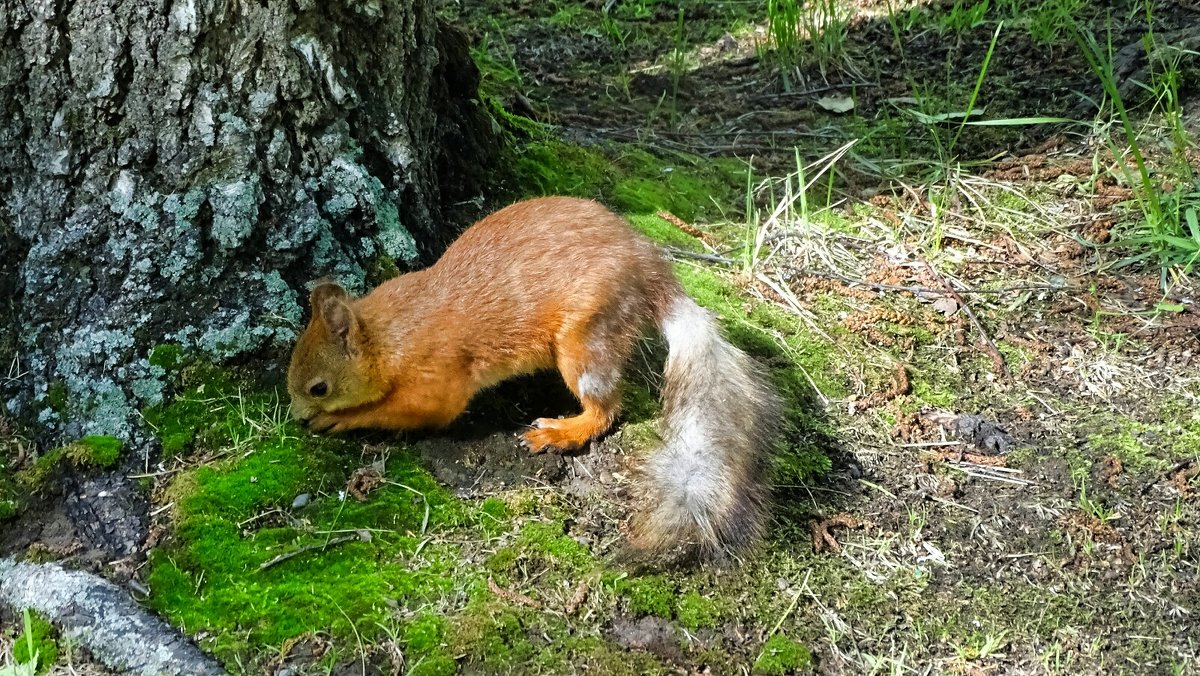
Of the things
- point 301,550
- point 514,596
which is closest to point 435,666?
point 514,596

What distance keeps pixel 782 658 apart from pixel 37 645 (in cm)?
192

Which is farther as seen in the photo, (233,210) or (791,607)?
(233,210)

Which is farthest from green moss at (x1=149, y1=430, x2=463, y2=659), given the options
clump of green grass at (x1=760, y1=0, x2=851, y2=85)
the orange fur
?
clump of green grass at (x1=760, y1=0, x2=851, y2=85)

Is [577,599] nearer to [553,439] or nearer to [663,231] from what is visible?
[553,439]

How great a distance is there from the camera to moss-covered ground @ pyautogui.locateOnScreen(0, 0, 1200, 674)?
2.56 meters

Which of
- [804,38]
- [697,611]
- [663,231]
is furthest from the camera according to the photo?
[804,38]

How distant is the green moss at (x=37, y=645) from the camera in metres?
2.42

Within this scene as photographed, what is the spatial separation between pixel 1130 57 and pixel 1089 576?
3313 mm

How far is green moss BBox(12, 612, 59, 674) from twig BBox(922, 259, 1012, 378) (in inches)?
124

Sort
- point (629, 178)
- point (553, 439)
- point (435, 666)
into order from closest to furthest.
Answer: point (435, 666)
point (553, 439)
point (629, 178)

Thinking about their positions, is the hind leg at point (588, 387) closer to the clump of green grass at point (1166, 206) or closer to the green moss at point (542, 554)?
the green moss at point (542, 554)

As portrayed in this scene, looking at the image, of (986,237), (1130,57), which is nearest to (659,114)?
(986,237)

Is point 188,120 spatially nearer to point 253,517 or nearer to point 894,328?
point 253,517

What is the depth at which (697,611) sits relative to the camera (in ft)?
8.58
